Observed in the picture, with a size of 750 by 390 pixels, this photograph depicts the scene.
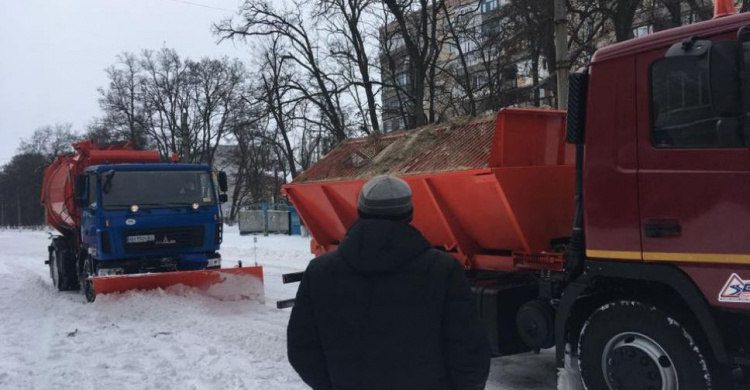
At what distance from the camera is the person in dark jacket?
7.19 feet

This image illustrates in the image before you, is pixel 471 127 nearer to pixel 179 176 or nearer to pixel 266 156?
pixel 179 176

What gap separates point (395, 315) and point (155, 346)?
620cm

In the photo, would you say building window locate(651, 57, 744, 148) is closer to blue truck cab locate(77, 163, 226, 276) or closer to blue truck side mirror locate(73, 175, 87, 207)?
blue truck cab locate(77, 163, 226, 276)

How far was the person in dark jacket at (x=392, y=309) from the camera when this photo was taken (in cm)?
219

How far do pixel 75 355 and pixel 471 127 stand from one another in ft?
17.2

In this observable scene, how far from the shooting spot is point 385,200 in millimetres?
2250

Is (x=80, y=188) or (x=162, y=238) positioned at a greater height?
(x=80, y=188)

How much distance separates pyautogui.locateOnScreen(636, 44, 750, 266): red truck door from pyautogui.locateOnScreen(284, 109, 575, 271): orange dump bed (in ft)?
4.11

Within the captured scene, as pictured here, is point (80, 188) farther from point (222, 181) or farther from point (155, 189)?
point (222, 181)

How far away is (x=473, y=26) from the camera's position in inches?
915

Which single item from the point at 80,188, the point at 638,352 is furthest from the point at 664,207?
the point at 80,188

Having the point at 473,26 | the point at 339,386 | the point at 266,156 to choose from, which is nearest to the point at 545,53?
the point at 473,26

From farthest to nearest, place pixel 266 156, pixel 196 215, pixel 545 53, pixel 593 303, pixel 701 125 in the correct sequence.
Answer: pixel 266 156, pixel 545 53, pixel 196 215, pixel 593 303, pixel 701 125

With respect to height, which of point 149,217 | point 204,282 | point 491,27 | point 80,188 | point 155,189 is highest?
point 491,27
